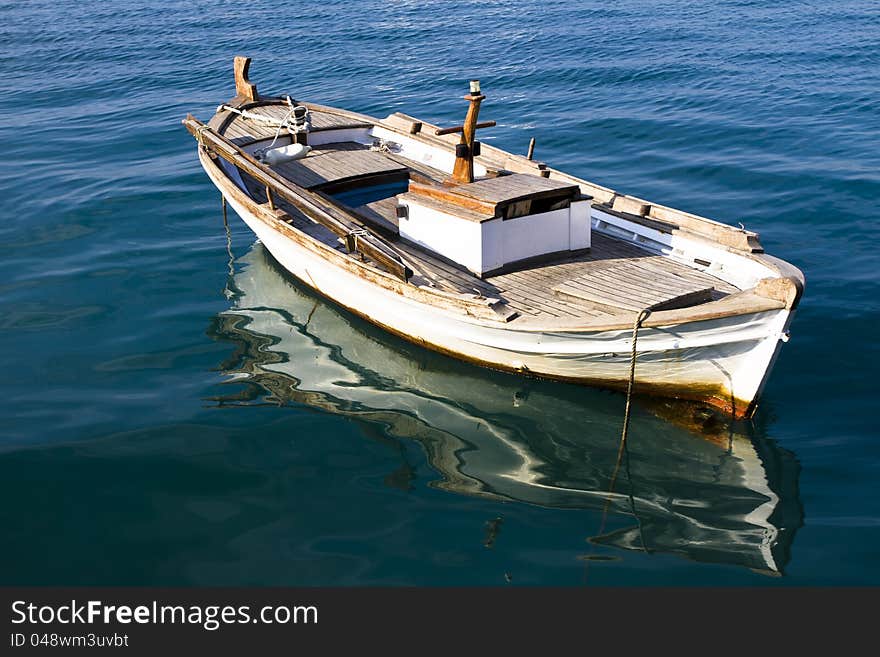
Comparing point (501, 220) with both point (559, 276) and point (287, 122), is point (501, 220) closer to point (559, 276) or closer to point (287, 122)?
point (559, 276)

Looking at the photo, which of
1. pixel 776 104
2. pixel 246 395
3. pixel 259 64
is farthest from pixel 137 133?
pixel 776 104

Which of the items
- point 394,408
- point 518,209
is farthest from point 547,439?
point 518,209

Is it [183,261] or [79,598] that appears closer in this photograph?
[79,598]

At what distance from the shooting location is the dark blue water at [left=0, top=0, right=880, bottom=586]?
10352mm

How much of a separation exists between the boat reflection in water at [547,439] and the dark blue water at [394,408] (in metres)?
0.04

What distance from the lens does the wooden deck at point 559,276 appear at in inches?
512

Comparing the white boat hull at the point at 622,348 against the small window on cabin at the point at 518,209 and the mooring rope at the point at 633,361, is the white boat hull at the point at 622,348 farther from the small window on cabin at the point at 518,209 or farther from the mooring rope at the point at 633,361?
the small window on cabin at the point at 518,209

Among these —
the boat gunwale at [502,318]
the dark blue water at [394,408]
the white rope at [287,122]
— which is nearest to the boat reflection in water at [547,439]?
the dark blue water at [394,408]

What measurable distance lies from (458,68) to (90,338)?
23.7 meters

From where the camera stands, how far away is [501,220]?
14219 millimetres

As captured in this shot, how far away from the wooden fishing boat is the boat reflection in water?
19.4 inches

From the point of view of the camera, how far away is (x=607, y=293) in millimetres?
13133

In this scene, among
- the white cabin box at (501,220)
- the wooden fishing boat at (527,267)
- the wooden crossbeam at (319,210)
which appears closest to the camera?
the wooden fishing boat at (527,267)

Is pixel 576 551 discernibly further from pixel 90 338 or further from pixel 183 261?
pixel 183 261
